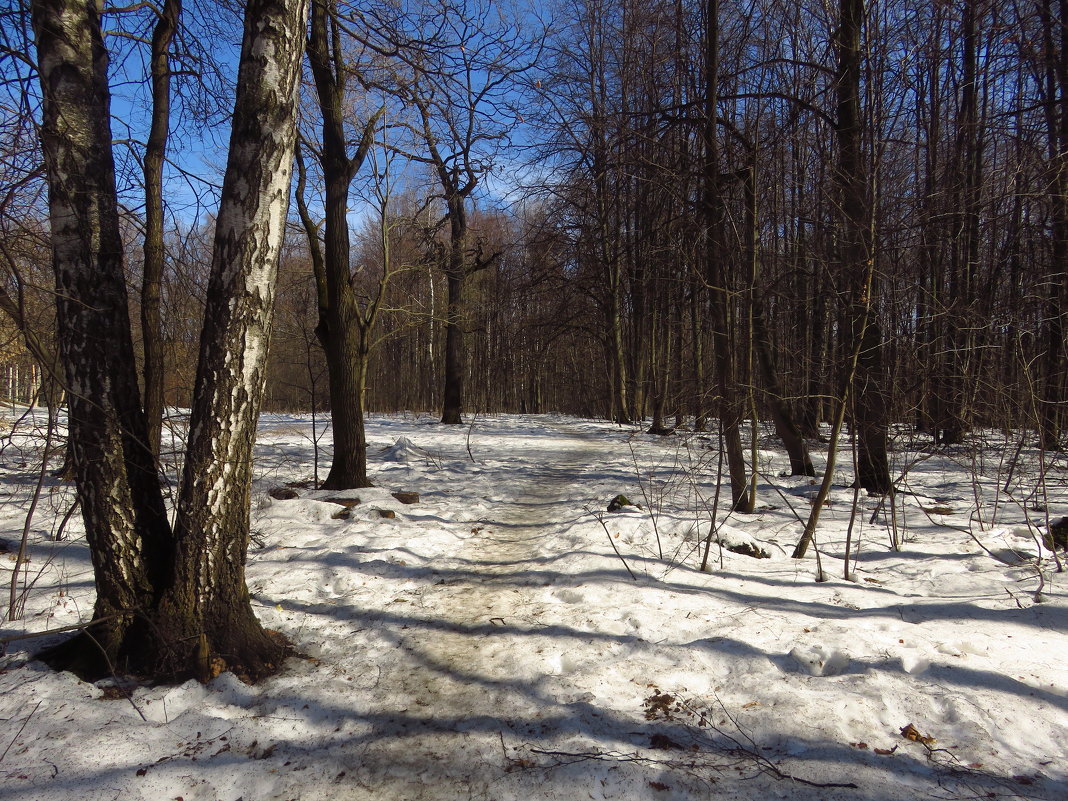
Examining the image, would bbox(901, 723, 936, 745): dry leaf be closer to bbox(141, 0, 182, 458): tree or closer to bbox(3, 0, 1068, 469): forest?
bbox(3, 0, 1068, 469): forest

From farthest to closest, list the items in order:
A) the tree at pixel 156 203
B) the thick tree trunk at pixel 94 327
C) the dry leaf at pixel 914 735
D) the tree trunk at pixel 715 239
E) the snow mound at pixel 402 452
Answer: the snow mound at pixel 402 452 < the tree trunk at pixel 715 239 < the tree at pixel 156 203 < the thick tree trunk at pixel 94 327 < the dry leaf at pixel 914 735

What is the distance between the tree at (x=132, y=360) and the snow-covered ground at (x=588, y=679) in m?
0.34

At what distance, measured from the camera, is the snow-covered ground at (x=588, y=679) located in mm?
2402

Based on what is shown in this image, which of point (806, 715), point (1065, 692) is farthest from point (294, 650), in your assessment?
point (1065, 692)

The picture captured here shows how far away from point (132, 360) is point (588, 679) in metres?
3.27

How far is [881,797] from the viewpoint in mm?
2207

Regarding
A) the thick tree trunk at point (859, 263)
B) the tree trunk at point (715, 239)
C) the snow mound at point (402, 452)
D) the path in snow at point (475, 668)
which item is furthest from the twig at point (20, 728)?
the snow mound at point (402, 452)

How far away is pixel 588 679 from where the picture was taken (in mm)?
3201

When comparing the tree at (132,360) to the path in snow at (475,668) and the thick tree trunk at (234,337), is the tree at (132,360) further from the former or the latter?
the path in snow at (475,668)

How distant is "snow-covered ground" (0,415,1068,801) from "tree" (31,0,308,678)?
0.34 m

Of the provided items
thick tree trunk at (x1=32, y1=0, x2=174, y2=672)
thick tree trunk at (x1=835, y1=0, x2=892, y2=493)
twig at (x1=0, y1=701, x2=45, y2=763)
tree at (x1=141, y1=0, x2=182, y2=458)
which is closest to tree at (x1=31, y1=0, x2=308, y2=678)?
thick tree trunk at (x1=32, y1=0, x2=174, y2=672)

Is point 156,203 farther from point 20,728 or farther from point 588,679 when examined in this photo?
point 588,679

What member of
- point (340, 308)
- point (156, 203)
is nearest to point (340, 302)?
point (340, 308)

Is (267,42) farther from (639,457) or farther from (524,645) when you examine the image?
(639,457)
